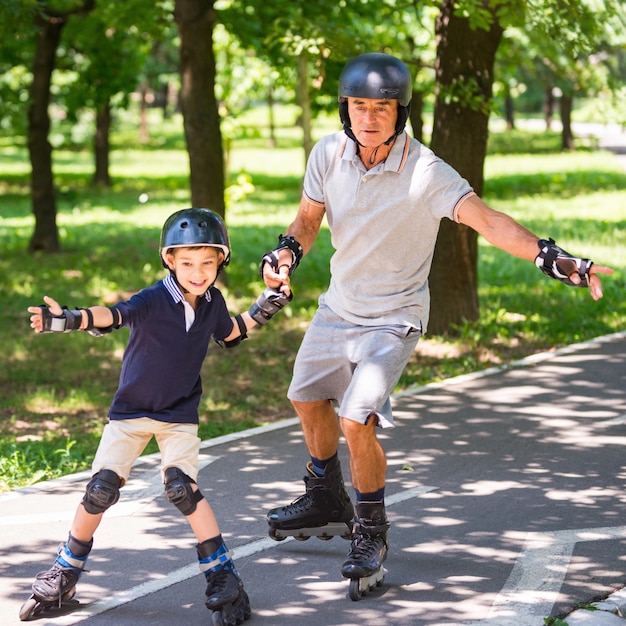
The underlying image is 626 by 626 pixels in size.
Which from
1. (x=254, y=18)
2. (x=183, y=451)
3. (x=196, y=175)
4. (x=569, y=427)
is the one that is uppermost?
(x=254, y=18)

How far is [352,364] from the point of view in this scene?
204 inches

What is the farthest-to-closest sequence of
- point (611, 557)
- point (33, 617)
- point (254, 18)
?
point (254, 18) → point (611, 557) → point (33, 617)

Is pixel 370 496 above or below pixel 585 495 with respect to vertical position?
above

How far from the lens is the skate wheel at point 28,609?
15.3 feet

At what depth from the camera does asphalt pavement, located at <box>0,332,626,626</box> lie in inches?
190

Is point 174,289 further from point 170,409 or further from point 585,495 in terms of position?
point 585,495

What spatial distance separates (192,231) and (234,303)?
8.50 metres

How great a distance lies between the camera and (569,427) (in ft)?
26.2

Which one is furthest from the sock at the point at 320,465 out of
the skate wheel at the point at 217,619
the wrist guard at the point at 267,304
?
the skate wheel at the point at 217,619

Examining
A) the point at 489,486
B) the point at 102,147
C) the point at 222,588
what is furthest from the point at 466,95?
the point at 102,147

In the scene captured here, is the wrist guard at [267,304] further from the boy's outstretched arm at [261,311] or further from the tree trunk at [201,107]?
the tree trunk at [201,107]

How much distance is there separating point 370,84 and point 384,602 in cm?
223

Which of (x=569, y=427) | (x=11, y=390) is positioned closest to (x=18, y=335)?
(x=11, y=390)

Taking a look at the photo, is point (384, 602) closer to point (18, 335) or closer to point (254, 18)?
point (18, 335)
